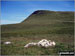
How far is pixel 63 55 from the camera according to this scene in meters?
11.7

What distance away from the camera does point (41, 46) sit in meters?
17.0

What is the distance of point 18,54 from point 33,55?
73.4 inches

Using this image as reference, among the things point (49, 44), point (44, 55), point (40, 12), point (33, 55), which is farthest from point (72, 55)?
point (40, 12)

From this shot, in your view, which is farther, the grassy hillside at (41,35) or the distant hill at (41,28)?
the distant hill at (41,28)

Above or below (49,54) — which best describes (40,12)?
above

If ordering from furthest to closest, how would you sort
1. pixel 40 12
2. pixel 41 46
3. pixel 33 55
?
1. pixel 40 12
2. pixel 41 46
3. pixel 33 55

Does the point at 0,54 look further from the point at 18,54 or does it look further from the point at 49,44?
the point at 49,44

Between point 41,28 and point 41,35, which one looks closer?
point 41,35

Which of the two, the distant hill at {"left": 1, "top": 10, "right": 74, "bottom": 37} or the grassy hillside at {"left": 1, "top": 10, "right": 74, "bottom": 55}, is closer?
the grassy hillside at {"left": 1, "top": 10, "right": 74, "bottom": 55}

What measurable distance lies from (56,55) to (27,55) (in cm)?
308

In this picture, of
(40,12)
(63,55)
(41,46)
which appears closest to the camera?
(63,55)

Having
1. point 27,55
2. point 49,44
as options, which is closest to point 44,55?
→ point 27,55

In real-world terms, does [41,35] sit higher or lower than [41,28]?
lower

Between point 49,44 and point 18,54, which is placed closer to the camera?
point 18,54
